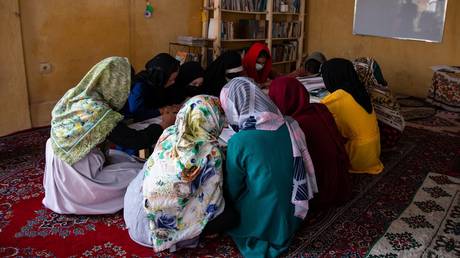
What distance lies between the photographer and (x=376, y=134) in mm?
3096

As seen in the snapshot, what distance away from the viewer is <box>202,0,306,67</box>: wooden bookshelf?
5465 millimetres

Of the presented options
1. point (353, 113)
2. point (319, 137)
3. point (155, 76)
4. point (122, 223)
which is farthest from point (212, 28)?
point (122, 223)

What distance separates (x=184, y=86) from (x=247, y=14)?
2937 millimetres

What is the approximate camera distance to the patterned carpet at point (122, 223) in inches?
84.7

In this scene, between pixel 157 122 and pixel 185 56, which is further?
pixel 185 56

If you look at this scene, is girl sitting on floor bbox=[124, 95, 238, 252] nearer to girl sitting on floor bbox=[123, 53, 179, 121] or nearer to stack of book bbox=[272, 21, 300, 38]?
girl sitting on floor bbox=[123, 53, 179, 121]

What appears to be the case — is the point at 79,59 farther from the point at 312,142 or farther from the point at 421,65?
the point at 421,65

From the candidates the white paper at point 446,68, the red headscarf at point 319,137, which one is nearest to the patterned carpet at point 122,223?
the red headscarf at point 319,137

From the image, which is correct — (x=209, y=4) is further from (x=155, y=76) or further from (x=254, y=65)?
(x=155, y=76)

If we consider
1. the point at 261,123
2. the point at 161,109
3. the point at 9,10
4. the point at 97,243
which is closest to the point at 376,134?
the point at 261,123

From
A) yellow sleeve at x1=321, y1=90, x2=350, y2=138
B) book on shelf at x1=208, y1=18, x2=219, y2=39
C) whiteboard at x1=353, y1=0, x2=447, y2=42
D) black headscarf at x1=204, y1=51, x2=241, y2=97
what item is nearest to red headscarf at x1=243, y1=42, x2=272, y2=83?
black headscarf at x1=204, y1=51, x2=241, y2=97

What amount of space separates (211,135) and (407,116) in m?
3.63

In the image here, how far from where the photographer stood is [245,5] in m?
5.83

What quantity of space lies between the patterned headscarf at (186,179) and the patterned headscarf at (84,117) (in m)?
0.41
